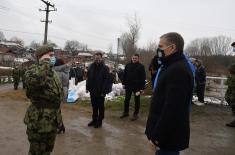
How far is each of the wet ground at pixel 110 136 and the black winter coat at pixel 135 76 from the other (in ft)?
2.98

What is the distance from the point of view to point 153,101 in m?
3.31

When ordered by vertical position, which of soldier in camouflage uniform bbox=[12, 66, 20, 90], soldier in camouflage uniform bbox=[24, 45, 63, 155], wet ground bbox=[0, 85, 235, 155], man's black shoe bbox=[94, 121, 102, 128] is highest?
soldier in camouflage uniform bbox=[24, 45, 63, 155]

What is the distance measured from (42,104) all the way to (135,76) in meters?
4.92

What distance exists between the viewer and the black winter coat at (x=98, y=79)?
25.1 feet

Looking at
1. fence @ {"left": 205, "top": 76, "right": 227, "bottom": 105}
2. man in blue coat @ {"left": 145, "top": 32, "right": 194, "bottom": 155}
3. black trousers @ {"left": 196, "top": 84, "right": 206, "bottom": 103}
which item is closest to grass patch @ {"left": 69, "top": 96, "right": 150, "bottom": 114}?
black trousers @ {"left": 196, "top": 84, "right": 206, "bottom": 103}

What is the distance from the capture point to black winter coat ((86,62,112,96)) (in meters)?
7.66

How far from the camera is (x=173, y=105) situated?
9.93 feet

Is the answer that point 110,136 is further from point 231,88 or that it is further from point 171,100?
point 171,100

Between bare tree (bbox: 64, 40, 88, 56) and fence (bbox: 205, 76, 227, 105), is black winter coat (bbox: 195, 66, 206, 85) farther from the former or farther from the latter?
bare tree (bbox: 64, 40, 88, 56)

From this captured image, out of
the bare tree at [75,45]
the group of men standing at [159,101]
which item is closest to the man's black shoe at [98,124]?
the group of men standing at [159,101]

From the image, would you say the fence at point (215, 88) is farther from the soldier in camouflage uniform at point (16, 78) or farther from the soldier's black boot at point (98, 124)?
the soldier in camouflage uniform at point (16, 78)

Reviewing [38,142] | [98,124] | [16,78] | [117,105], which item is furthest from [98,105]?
[16,78]

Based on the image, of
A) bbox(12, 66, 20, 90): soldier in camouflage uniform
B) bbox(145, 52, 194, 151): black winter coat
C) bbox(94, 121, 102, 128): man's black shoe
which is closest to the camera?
bbox(145, 52, 194, 151): black winter coat

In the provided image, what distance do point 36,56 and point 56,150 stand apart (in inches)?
89.9
